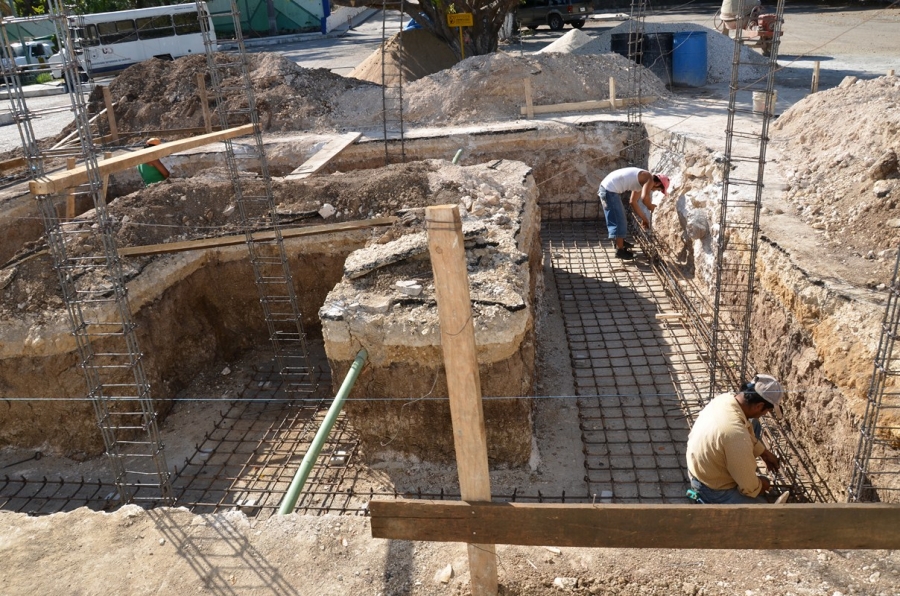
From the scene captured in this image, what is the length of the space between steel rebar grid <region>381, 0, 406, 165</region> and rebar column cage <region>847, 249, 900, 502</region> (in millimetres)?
7548

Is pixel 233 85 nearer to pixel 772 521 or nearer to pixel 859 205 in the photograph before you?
pixel 859 205

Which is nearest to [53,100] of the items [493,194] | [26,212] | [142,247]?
[26,212]

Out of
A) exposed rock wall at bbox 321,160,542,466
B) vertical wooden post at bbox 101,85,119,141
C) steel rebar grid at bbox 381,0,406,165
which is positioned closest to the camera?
exposed rock wall at bbox 321,160,542,466

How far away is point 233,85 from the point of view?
14.3 metres

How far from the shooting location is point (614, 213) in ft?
31.4

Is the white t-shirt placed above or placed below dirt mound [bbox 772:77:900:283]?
below

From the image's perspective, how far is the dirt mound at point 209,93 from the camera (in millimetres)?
13625

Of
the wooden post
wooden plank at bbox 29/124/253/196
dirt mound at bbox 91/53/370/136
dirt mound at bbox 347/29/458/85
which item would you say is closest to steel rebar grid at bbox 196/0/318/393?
wooden plank at bbox 29/124/253/196

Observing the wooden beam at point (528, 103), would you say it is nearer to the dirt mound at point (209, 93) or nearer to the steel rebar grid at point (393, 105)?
the steel rebar grid at point (393, 105)

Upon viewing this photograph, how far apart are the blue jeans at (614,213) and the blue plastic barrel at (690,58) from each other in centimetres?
650

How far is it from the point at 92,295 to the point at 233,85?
9200mm

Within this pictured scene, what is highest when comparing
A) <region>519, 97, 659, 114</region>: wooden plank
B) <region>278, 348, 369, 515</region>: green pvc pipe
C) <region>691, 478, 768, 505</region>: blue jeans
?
<region>519, 97, 659, 114</region>: wooden plank

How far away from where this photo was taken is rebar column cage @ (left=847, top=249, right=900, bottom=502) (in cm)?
412

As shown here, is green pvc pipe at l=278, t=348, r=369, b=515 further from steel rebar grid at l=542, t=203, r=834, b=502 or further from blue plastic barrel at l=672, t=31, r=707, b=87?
blue plastic barrel at l=672, t=31, r=707, b=87
